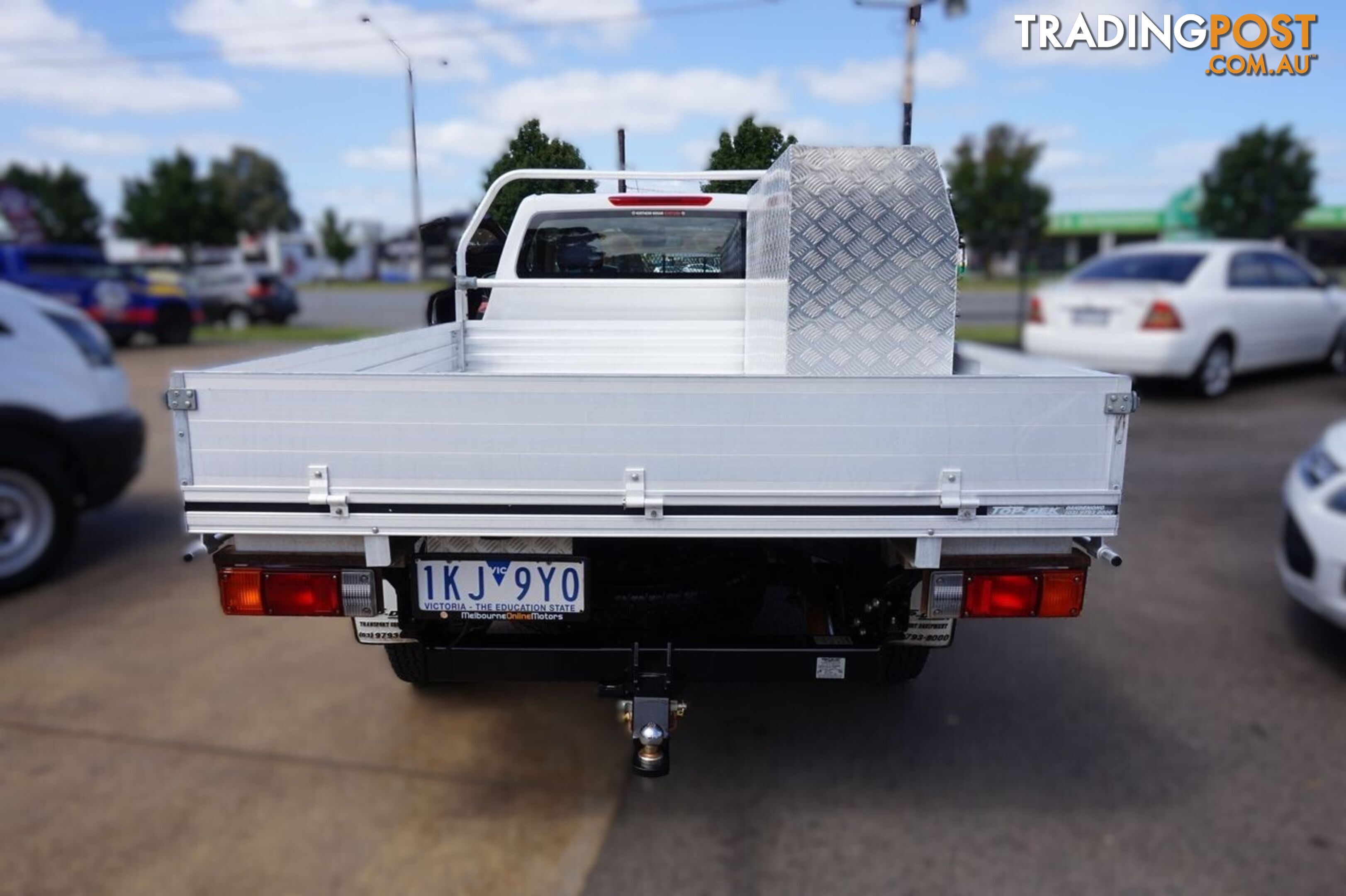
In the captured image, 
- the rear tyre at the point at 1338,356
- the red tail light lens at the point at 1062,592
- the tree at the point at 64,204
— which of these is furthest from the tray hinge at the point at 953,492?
the tree at the point at 64,204

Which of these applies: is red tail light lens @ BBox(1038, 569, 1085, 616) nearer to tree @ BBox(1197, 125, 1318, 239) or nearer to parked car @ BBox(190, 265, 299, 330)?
tree @ BBox(1197, 125, 1318, 239)

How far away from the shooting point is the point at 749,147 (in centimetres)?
346

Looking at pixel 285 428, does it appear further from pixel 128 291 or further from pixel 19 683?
pixel 128 291

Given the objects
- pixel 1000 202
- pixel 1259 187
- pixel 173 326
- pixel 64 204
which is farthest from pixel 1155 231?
Answer: pixel 64 204

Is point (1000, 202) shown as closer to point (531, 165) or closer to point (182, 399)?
point (531, 165)

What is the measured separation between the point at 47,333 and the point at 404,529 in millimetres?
4153

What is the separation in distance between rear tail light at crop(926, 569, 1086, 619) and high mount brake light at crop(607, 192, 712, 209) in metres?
2.03

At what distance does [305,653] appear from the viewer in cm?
419

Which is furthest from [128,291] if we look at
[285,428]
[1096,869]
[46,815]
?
[1096,869]

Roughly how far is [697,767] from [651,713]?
1.04 metres

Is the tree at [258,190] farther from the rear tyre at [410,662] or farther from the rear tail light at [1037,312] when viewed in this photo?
the rear tyre at [410,662]

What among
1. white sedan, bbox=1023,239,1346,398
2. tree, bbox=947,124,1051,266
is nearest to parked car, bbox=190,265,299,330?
tree, bbox=947,124,1051,266

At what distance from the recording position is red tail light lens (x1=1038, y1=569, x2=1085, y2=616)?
2.34 metres

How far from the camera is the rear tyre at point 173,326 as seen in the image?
16.3m
